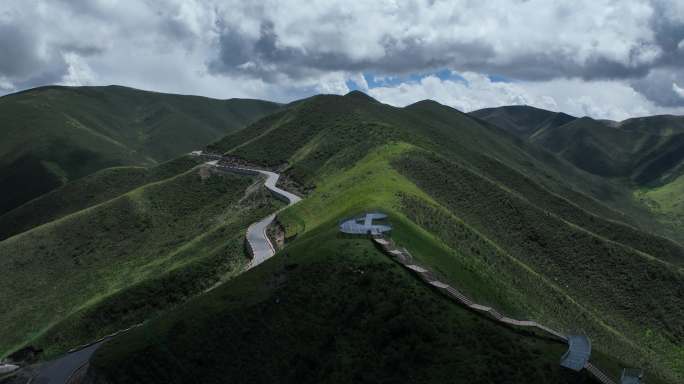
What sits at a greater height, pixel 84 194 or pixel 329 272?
pixel 329 272

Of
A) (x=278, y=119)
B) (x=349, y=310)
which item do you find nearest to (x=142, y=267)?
A: (x=349, y=310)

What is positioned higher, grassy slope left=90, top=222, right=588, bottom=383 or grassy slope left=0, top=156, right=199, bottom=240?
grassy slope left=90, top=222, right=588, bottom=383

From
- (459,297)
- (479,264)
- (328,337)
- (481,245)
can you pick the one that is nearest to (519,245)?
(481,245)

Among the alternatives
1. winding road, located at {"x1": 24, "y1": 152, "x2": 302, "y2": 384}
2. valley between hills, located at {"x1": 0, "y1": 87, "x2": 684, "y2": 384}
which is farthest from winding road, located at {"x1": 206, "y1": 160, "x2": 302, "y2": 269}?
valley between hills, located at {"x1": 0, "y1": 87, "x2": 684, "y2": 384}

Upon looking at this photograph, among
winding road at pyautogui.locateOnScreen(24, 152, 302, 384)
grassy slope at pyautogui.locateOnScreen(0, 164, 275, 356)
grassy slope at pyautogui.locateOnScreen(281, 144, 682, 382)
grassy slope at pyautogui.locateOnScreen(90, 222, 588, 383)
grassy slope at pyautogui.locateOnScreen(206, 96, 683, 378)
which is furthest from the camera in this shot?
grassy slope at pyautogui.locateOnScreen(0, 164, 275, 356)

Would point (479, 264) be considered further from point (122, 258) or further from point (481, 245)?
point (122, 258)

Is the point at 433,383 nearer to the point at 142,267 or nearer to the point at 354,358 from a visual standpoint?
the point at 354,358

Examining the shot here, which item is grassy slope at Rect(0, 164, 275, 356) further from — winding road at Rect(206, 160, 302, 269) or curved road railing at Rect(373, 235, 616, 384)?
curved road railing at Rect(373, 235, 616, 384)
